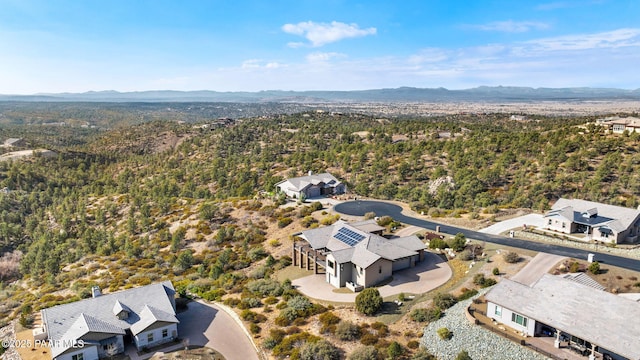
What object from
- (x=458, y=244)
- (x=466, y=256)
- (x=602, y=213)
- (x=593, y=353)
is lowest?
(x=466, y=256)

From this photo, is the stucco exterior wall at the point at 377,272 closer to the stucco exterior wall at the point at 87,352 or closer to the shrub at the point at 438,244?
the shrub at the point at 438,244

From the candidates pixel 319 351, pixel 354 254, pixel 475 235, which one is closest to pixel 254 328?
pixel 319 351

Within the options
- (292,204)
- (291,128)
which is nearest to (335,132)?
(291,128)

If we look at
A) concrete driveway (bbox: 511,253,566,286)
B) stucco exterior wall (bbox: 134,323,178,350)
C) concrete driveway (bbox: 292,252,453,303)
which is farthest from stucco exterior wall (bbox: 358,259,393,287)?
stucco exterior wall (bbox: 134,323,178,350)

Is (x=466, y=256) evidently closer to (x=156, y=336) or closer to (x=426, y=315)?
(x=426, y=315)

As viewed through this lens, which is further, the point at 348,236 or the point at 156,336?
the point at 348,236

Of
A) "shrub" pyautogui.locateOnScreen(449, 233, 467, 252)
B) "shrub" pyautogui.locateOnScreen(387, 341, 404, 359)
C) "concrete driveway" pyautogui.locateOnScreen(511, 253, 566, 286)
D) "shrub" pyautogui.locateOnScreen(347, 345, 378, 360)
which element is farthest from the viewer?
"shrub" pyautogui.locateOnScreen(449, 233, 467, 252)

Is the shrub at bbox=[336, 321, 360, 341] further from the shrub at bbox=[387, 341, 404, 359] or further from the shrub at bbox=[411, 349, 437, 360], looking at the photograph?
the shrub at bbox=[411, 349, 437, 360]
